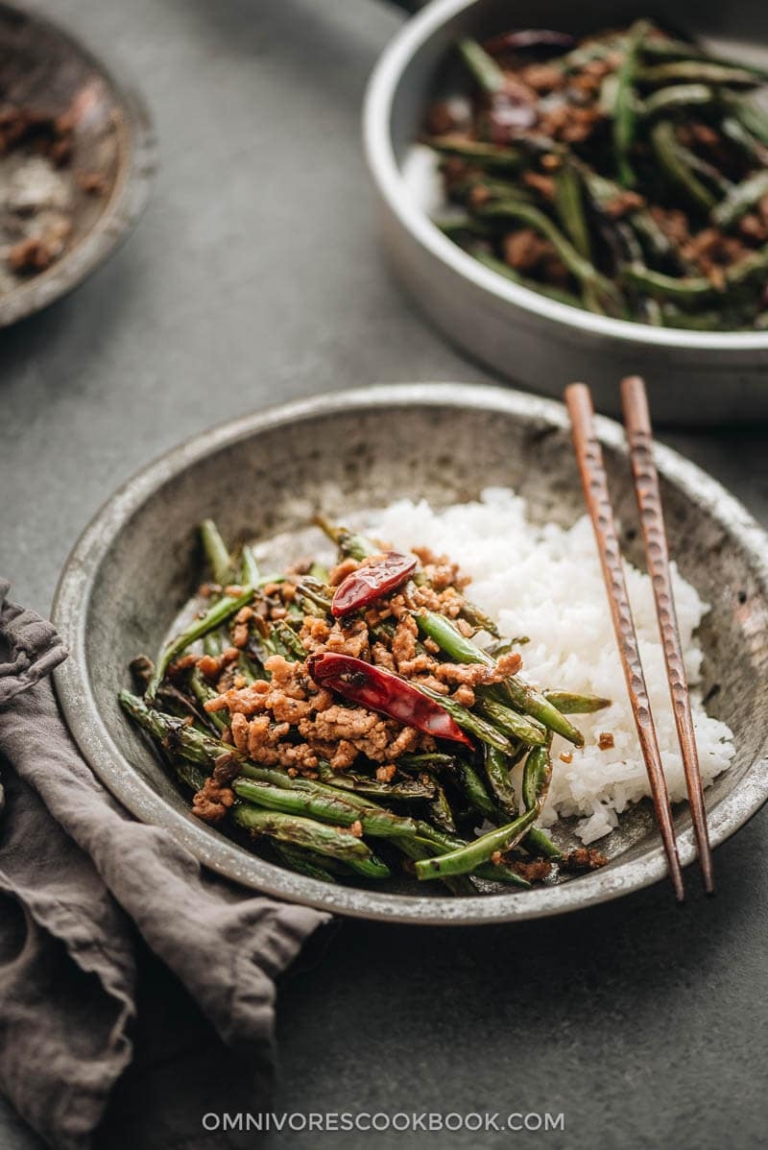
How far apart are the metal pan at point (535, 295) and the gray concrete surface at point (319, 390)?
8.6 inches

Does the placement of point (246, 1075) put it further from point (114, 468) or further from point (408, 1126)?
point (114, 468)

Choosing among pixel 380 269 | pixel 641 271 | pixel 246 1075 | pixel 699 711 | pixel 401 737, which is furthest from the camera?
pixel 380 269

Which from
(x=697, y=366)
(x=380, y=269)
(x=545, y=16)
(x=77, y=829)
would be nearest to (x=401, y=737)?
(x=77, y=829)

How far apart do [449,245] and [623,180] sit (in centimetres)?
77

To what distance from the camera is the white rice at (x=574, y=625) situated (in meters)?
2.40

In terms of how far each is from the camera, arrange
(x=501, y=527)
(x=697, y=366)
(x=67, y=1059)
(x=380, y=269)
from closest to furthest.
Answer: (x=67, y=1059)
(x=501, y=527)
(x=697, y=366)
(x=380, y=269)

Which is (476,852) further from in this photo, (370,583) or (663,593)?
(663,593)

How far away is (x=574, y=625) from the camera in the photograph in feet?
8.54

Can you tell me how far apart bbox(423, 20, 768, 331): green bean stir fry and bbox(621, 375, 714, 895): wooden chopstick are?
0.80 m

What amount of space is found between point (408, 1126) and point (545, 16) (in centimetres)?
407

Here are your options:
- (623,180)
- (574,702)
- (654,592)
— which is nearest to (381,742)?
(574,702)

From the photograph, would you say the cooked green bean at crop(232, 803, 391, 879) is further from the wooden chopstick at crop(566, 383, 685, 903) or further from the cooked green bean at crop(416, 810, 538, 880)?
the wooden chopstick at crop(566, 383, 685, 903)

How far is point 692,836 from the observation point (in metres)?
2.14

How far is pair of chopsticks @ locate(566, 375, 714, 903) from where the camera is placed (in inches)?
84.8
